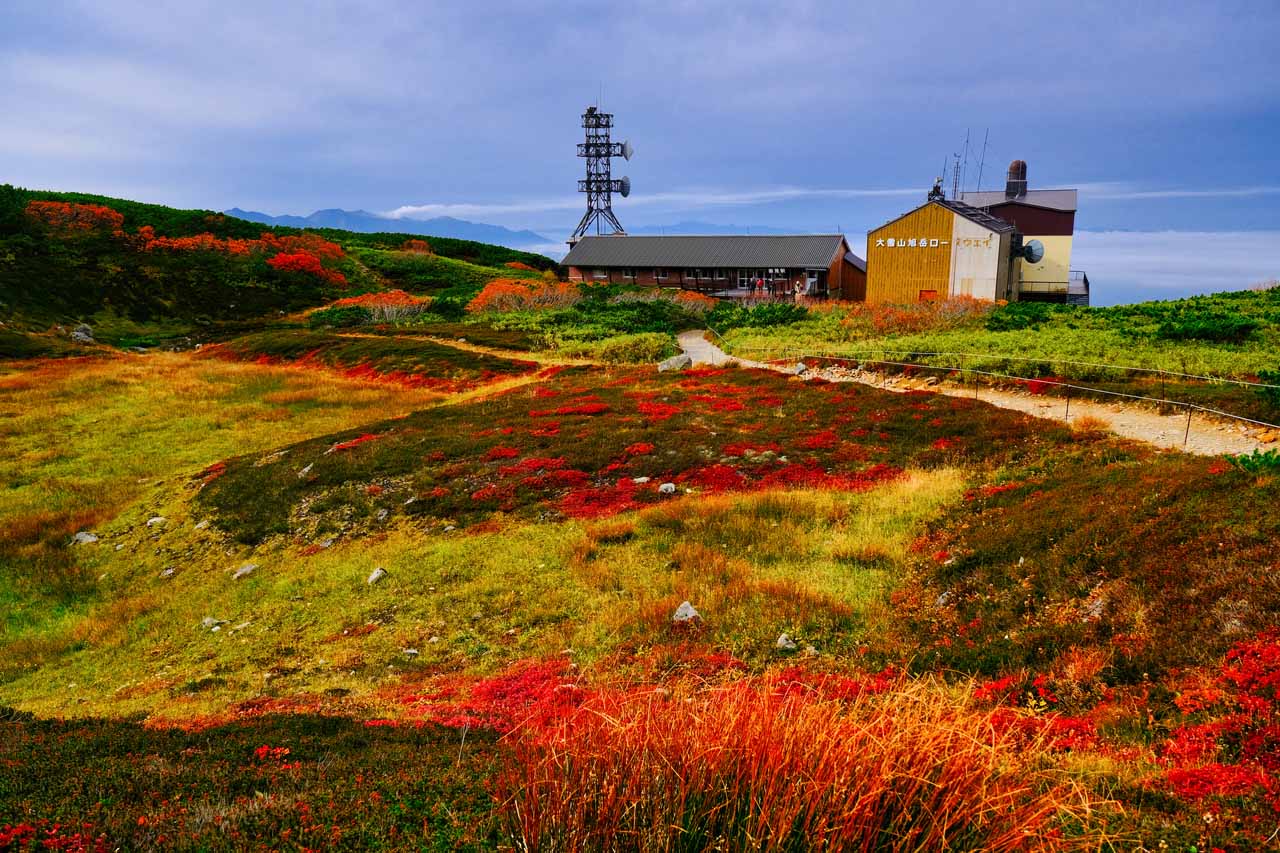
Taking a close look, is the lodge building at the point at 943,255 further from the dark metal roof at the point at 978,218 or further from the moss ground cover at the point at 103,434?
the moss ground cover at the point at 103,434

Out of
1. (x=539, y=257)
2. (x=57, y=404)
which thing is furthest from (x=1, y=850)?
(x=539, y=257)

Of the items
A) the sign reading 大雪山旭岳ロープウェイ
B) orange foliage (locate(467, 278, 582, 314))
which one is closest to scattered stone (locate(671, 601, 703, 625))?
the sign reading 大雪山旭岳ロープウェイ

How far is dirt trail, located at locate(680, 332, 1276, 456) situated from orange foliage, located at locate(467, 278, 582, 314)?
39.1 meters

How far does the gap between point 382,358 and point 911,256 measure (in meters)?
42.5

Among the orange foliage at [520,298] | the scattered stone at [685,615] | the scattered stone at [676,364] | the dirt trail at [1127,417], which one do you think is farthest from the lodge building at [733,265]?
the scattered stone at [685,615]

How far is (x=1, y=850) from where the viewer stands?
4508mm

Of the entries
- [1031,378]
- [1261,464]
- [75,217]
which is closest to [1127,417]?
[1031,378]

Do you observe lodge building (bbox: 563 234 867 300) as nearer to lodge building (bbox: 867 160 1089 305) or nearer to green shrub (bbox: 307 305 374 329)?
lodge building (bbox: 867 160 1089 305)

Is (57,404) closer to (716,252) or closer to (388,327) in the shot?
(388,327)

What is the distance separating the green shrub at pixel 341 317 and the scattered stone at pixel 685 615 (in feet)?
189

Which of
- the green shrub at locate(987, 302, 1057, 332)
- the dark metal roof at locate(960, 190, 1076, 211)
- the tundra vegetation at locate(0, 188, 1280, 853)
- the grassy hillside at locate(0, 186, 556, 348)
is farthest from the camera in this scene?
the dark metal roof at locate(960, 190, 1076, 211)

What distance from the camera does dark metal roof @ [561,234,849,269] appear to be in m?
78.6

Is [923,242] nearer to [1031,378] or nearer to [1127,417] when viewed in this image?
[1031,378]

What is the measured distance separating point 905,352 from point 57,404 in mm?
40216
